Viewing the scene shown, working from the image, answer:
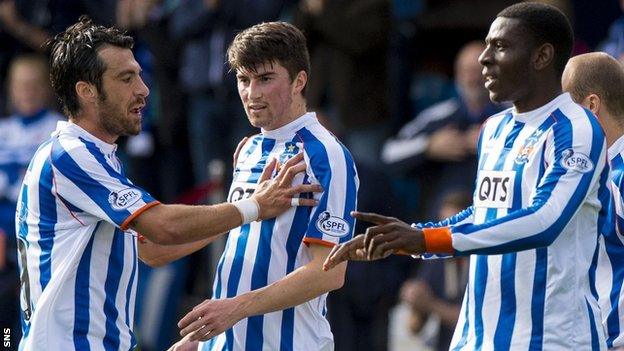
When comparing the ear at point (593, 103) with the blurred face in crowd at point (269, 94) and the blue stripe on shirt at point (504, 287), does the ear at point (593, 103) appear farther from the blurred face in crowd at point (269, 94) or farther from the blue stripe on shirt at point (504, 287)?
the blurred face in crowd at point (269, 94)

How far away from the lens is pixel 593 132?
20.0ft

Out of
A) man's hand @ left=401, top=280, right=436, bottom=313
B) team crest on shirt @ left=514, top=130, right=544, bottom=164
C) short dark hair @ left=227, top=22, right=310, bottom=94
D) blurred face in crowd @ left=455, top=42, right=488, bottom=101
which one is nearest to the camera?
team crest on shirt @ left=514, top=130, right=544, bottom=164

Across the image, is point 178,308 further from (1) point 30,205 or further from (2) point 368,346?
(1) point 30,205

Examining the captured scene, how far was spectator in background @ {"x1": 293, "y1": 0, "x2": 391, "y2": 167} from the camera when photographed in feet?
37.7

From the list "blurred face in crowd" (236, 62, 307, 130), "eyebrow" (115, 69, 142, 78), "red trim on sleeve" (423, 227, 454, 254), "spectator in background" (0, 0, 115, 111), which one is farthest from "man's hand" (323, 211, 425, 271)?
"spectator in background" (0, 0, 115, 111)

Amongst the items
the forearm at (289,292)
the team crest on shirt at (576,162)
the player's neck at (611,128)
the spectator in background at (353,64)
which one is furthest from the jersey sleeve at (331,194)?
the spectator in background at (353,64)

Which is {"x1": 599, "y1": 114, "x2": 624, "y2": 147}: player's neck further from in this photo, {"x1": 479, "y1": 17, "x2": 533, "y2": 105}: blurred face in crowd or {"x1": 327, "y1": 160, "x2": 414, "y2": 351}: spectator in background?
{"x1": 327, "y1": 160, "x2": 414, "y2": 351}: spectator in background

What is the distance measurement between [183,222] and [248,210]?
294 mm

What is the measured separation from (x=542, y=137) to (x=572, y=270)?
0.56 m

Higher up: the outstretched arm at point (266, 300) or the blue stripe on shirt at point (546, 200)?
the blue stripe on shirt at point (546, 200)

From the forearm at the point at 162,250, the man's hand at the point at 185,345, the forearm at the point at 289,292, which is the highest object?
the forearm at the point at 162,250

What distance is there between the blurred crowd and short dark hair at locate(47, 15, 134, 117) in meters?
4.20

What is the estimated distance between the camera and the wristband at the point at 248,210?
21.4 feet

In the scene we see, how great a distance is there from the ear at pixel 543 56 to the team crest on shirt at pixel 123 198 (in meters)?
1.79
